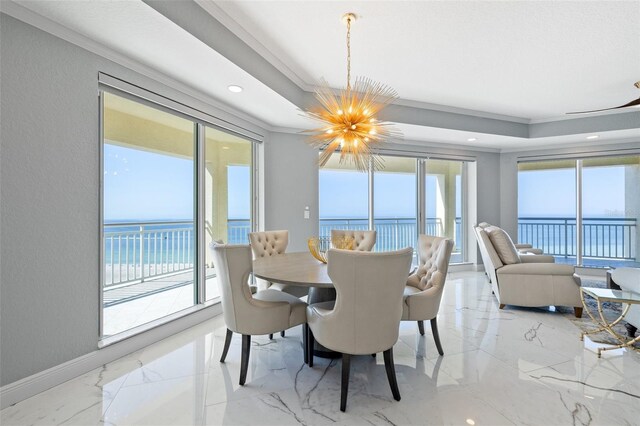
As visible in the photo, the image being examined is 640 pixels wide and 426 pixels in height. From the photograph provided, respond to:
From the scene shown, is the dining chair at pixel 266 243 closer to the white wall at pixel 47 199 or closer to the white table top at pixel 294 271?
the white table top at pixel 294 271

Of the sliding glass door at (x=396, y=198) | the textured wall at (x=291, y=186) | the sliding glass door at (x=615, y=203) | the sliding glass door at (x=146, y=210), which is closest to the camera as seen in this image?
the sliding glass door at (x=146, y=210)

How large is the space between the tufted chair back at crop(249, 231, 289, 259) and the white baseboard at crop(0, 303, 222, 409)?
967mm

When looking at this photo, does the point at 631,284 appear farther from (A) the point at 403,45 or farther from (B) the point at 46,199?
(B) the point at 46,199

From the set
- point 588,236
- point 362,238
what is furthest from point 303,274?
point 588,236

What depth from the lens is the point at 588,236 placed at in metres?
6.47

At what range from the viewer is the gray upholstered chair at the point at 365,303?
5.94ft

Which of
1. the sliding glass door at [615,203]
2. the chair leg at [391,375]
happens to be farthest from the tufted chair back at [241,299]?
the sliding glass door at [615,203]

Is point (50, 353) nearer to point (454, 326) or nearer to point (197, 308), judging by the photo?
point (197, 308)

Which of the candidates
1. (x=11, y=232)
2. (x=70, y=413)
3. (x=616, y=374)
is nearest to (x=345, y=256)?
(x=70, y=413)

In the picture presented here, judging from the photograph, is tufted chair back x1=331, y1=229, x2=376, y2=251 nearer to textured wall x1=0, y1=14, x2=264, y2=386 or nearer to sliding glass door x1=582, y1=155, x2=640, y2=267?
textured wall x1=0, y1=14, x2=264, y2=386

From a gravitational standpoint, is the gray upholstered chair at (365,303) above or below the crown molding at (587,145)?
below

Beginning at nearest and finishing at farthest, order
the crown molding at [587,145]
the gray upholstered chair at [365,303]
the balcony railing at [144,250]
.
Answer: the gray upholstered chair at [365,303] → the balcony railing at [144,250] → the crown molding at [587,145]

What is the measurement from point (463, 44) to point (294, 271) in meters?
2.54

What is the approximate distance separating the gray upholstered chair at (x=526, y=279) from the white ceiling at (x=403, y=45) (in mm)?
1959
